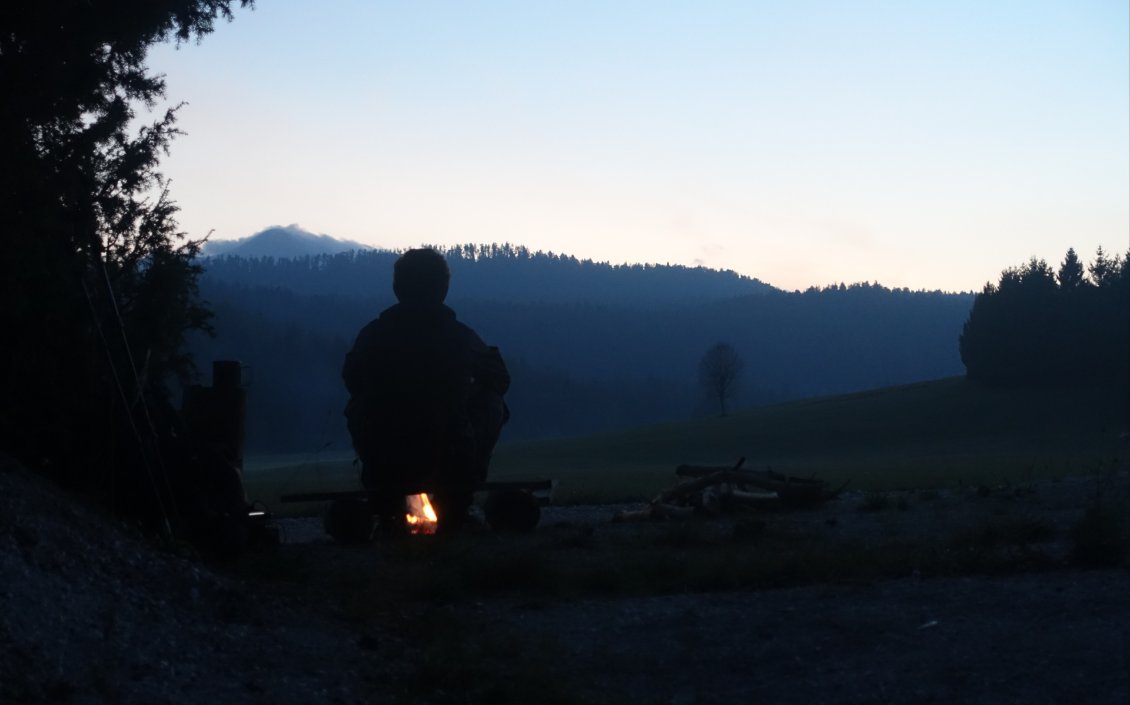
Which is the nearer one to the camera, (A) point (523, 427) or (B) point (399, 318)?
(B) point (399, 318)

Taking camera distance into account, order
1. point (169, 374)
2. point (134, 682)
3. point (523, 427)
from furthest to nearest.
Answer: point (523, 427), point (169, 374), point (134, 682)

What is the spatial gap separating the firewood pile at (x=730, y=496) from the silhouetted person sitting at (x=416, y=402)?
9.24 ft

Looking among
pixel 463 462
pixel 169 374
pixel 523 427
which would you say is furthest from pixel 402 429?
pixel 523 427

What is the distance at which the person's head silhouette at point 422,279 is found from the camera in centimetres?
1548

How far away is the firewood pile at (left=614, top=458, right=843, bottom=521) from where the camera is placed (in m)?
17.2

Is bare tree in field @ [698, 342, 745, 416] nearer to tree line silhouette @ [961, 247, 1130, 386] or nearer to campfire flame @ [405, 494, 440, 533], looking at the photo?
tree line silhouette @ [961, 247, 1130, 386]

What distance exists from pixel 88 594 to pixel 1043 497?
13.9m

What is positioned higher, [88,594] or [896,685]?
[88,594]

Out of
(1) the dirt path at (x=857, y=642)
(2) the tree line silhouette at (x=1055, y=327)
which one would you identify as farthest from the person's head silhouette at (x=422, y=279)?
(2) the tree line silhouette at (x=1055, y=327)

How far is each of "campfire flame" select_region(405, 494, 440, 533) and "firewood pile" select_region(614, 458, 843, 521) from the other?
2.66 metres

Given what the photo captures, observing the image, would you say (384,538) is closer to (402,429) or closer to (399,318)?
(402,429)

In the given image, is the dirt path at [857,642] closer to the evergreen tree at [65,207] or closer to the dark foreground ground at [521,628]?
the dark foreground ground at [521,628]

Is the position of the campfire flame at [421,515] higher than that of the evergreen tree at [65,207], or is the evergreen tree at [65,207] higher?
the evergreen tree at [65,207]

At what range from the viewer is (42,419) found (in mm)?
11336
